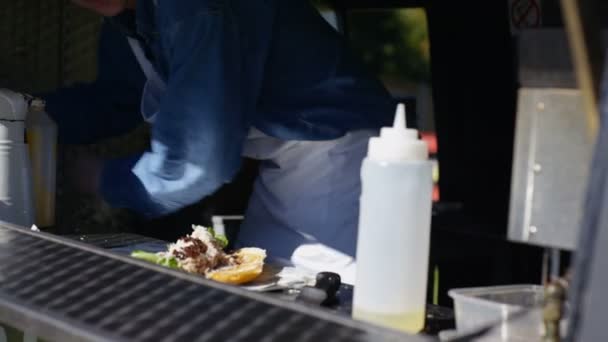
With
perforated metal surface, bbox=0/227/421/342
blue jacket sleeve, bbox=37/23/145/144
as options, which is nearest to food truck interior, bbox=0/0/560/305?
blue jacket sleeve, bbox=37/23/145/144

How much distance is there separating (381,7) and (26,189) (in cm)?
178

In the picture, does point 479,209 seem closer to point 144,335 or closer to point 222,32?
point 222,32

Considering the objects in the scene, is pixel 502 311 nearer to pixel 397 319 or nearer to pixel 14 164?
pixel 397 319

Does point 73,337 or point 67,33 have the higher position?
point 67,33

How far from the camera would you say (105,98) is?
2.88m

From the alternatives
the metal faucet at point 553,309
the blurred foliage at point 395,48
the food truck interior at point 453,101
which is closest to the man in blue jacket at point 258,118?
the food truck interior at point 453,101

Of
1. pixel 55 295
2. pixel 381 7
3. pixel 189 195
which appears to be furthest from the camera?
pixel 381 7

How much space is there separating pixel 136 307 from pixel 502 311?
534 millimetres

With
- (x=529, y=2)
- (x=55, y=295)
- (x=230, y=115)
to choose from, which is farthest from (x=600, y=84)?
(x=529, y=2)

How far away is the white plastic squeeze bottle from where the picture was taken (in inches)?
47.1

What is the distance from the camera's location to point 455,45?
10.8ft

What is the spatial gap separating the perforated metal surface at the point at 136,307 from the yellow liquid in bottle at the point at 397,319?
0.06 metres

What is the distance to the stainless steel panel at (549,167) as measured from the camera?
1051 millimetres

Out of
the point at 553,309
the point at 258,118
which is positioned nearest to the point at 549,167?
the point at 553,309
